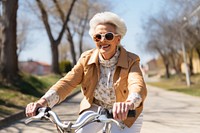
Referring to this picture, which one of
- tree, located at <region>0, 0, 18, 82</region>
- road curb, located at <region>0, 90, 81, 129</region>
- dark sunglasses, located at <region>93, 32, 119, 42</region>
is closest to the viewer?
dark sunglasses, located at <region>93, 32, 119, 42</region>

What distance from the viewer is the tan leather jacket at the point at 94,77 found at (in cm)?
336

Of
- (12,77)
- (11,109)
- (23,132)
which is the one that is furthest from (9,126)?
(12,77)

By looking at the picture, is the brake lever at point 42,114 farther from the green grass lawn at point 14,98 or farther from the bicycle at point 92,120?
the green grass lawn at point 14,98

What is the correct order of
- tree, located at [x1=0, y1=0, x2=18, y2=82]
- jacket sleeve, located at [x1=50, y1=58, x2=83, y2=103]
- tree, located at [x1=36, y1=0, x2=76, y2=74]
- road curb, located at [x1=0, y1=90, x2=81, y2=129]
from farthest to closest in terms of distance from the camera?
tree, located at [x1=36, y1=0, x2=76, y2=74] < tree, located at [x1=0, y1=0, x2=18, y2=82] < road curb, located at [x1=0, y1=90, x2=81, y2=129] < jacket sleeve, located at [x1=50, y1=58, x2=83, y2=103]

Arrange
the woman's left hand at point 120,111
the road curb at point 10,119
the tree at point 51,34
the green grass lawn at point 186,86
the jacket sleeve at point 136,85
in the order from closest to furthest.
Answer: the woman's left hand at point 120,111, the jacket sleeve at point 136,85, the road curb at point 10,119, the green grass lawn at point 186,86, the tree at point 51,34

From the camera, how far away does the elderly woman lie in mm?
3338

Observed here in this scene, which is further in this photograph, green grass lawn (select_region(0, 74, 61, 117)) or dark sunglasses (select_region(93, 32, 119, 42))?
green grass lawn (select_region(0, 74, 61, 117))

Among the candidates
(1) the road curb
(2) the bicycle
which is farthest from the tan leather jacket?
(1) the road curb

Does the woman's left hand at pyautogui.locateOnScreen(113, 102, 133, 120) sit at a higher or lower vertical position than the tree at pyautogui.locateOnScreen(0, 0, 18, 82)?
lower

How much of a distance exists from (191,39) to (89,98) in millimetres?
38941

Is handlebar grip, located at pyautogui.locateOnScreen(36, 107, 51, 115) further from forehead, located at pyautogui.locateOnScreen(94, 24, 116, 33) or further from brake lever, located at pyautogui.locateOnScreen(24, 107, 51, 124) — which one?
forehead, located at pyautogui.locateOnScreen(94, 24, 116, 33)

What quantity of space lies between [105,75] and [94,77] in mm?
103

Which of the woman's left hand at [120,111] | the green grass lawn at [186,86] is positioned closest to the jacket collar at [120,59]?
the woman's left hand at [120,111]

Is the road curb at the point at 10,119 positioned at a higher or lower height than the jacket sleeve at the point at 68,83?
lower
